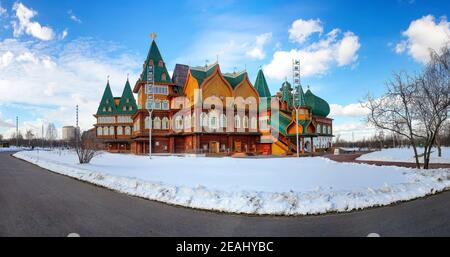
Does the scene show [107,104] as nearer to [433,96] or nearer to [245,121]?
[245,121]

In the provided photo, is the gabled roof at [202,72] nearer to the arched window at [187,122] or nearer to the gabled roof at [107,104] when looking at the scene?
the arched window at [187,122]

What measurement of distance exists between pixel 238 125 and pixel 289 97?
42.4ft

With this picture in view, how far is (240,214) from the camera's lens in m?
6.39

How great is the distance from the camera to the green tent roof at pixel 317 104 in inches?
1857

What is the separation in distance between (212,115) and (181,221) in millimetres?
29079

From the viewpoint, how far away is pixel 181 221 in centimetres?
571

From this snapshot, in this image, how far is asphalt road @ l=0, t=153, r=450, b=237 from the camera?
5.07m

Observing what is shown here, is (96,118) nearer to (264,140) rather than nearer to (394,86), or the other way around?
(264,140)

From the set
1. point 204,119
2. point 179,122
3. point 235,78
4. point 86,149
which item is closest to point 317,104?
point 235,78

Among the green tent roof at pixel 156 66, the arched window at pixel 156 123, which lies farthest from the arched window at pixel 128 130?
the arched window at pixel 156 123

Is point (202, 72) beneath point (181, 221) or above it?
above

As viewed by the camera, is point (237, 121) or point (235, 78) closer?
point (237, 121)

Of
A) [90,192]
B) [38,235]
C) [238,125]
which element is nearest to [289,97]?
[238,125]

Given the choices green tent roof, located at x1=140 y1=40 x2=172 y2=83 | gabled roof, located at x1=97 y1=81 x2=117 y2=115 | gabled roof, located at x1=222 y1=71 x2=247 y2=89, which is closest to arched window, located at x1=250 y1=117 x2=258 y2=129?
gabled roof, located at x1=222 y1=71 x2=247 y2=89
